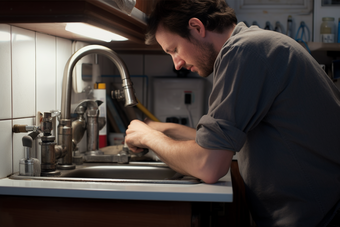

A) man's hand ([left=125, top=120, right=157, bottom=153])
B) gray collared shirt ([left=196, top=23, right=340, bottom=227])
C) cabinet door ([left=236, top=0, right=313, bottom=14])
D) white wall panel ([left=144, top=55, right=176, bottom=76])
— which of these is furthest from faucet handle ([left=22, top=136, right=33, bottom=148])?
cabinet door ([left=236, top=0, right=313, bottom=14])

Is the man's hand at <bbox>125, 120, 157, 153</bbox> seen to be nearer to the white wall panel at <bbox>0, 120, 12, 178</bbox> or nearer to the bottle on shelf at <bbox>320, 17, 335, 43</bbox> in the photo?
the white wall panel at <bbox>0, 120, 12, 178</bbox>

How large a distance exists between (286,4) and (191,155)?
5.19ft

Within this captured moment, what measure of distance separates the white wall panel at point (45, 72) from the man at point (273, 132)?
0.52m

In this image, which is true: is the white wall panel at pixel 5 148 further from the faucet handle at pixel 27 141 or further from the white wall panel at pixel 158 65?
the white wall panel at pixel 158 65

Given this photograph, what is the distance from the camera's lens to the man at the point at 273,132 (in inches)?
36.6

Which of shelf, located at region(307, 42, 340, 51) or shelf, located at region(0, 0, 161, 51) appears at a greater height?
shelf, located at region(307, 42, 340, 51)

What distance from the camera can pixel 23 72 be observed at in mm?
1188

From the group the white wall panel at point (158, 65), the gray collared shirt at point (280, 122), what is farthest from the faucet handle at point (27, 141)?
the white wall panel at point (158, 65)

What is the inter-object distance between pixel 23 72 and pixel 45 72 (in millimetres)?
149

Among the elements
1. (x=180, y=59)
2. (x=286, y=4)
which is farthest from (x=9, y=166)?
(x=286, y=4)

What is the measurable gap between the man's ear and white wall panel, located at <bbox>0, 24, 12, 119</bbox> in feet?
1.81

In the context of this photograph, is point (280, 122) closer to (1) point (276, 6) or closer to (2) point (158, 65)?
(2) point (158, 65)

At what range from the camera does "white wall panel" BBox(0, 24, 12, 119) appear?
3.50 feet

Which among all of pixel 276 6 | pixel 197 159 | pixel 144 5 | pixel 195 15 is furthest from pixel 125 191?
pixel 276 6
